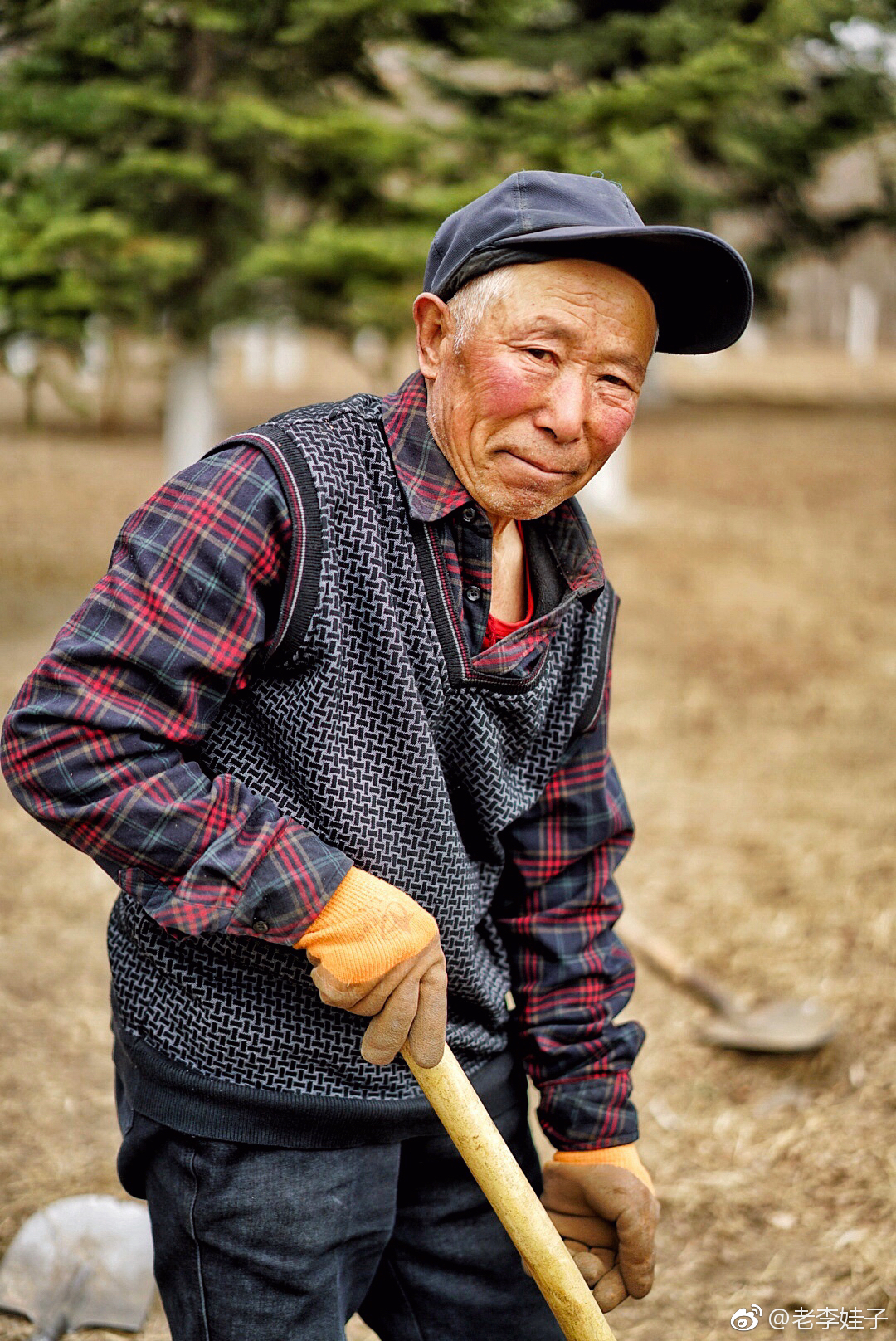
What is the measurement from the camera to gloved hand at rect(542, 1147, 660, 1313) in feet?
5.73

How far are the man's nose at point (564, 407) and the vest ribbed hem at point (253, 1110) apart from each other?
891 mm

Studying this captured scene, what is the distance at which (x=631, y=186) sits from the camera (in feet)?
20.4

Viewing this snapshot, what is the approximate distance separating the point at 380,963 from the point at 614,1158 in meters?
0.64

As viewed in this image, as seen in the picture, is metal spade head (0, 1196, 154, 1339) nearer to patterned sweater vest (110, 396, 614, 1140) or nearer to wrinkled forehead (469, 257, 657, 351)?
patterned sweater vest (110, 396, 614, 1140)

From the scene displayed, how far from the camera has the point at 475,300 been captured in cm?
151

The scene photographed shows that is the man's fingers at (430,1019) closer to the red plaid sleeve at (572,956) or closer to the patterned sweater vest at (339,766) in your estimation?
the patterned sweater vest at (339,766)

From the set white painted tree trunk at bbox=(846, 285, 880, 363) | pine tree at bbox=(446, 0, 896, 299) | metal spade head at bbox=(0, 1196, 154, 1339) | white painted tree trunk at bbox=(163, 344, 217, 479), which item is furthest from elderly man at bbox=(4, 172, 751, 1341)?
white painted tree trunk at bbox=(846, 285, 880, 363)

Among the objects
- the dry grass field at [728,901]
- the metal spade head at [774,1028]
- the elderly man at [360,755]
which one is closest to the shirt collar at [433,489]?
the elderly man at [360,755]

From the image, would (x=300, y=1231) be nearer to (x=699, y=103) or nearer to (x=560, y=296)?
(x=560, y=296)

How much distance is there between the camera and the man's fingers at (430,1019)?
145 centimetres

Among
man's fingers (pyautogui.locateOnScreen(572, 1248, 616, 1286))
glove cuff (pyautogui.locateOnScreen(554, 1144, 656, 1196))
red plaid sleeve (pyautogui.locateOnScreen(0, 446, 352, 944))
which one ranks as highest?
red plaid sleeve (pyautogui.locateOnScreen(0, 446, 352, 944))

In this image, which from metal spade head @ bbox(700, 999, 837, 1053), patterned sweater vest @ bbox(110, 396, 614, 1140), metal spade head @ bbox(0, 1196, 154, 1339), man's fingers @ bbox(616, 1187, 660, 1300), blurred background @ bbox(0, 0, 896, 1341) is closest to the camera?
patterned sweater vest @ bbox(110, 396, 614, 1140)

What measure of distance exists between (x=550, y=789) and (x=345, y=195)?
5.14m

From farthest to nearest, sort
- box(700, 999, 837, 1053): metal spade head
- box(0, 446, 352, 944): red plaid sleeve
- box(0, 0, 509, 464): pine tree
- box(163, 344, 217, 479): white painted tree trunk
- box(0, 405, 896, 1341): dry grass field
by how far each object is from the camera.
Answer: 1. box(163, 344, 217, 479): white painted tree trunk
2. box(0, 0, 509, 464): pine tree
3. box(700, 999, 837, 1053): metal spade head
4. box(0, 405, 896, 1341): dry grass field
5. box(0, 446, 352, 944): red plaid sleeve
